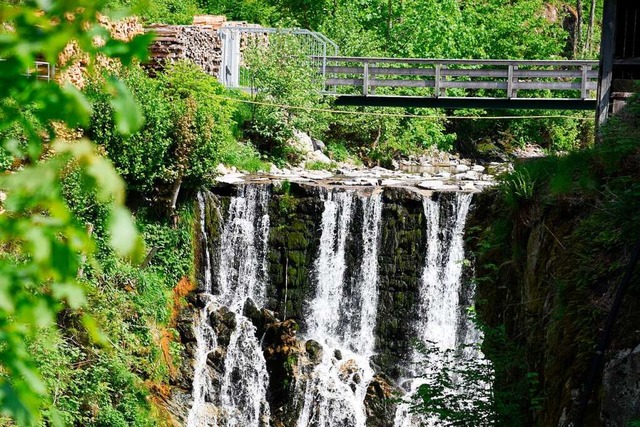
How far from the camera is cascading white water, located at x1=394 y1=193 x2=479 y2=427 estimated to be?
19.0m

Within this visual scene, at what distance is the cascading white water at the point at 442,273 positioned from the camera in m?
19.0

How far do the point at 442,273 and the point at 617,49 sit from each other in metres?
7.73

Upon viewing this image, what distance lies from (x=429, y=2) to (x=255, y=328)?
15703 millimetres

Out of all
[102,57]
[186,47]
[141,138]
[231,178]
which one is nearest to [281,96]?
[186,47]

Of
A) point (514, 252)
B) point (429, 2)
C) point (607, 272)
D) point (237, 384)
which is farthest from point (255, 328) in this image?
point (429, 2)

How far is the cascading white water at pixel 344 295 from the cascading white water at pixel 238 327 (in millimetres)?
1078

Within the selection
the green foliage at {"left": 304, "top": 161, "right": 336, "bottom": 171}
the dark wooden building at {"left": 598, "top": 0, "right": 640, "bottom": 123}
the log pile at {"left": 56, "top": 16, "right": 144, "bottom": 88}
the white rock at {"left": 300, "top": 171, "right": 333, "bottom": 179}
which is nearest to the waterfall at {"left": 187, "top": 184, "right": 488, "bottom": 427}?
the white rock at {"left": 300, "top": 171, "right": 333, "bottom": 179}

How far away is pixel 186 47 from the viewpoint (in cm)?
2345

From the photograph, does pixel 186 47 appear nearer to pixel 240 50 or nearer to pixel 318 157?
pixel 240 50

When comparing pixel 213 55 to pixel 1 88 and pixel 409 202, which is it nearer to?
pixel 409 202

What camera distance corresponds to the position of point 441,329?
1906cm

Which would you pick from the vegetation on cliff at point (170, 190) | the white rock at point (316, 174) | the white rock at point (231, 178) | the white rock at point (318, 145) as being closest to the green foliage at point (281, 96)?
the vegetation on cliff at point (170, 190)

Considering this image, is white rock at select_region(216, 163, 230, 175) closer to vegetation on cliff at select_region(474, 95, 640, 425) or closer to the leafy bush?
the leafy bush

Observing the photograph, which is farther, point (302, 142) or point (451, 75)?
point (451, 75)
